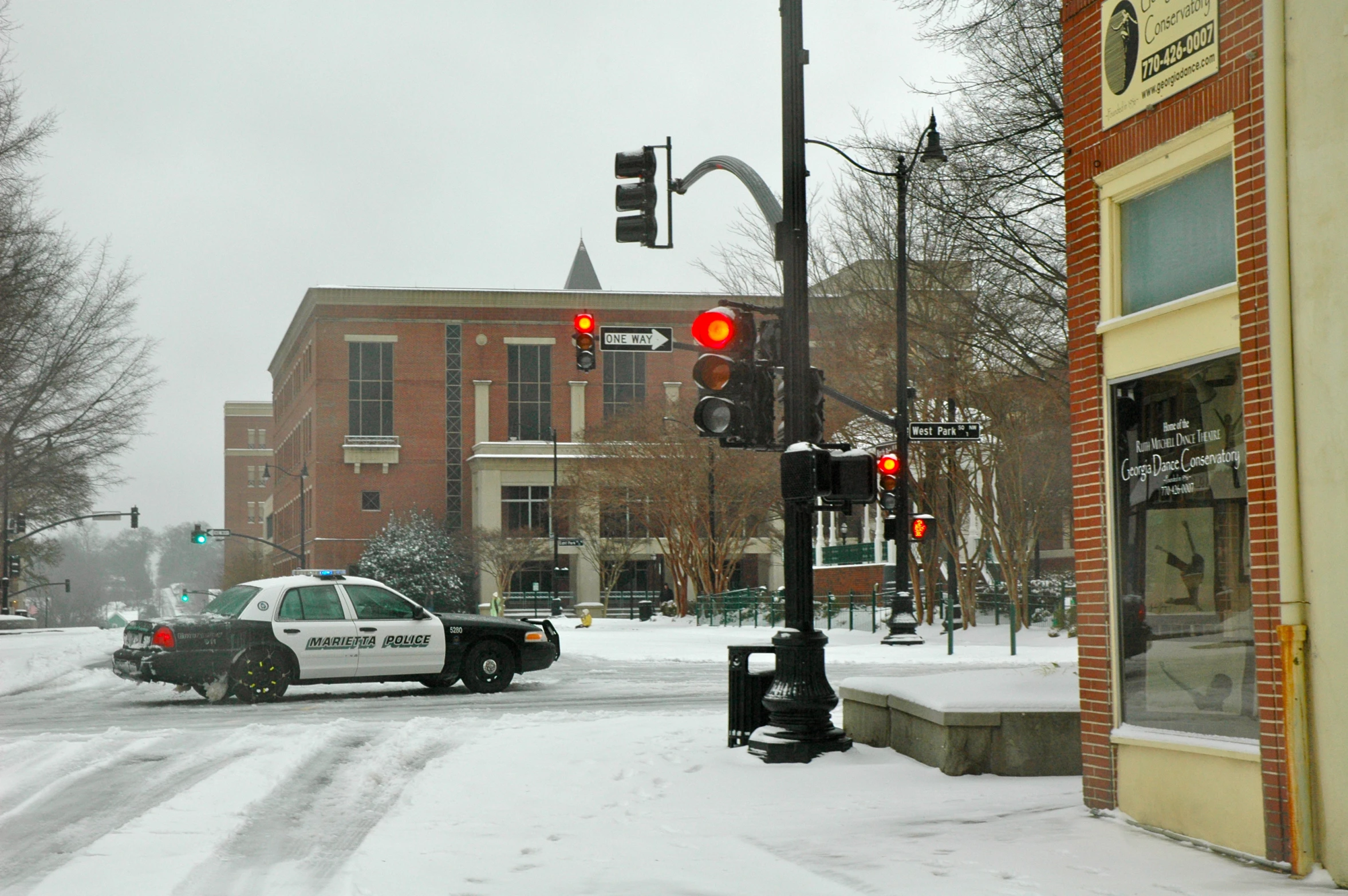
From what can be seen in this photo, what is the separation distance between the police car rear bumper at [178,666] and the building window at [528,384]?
200 feet

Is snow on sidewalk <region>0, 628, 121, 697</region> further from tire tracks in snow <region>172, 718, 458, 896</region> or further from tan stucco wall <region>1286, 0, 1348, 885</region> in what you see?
tan stucco wall <region>1286, 0, 1348, 885</region>

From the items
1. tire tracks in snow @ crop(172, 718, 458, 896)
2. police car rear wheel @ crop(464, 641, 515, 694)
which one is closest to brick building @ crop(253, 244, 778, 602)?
police car rear wheel @ crop(464, 641, 515, 694)

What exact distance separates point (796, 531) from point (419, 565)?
52938 millimetres

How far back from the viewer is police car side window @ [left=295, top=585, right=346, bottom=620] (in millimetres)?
17109

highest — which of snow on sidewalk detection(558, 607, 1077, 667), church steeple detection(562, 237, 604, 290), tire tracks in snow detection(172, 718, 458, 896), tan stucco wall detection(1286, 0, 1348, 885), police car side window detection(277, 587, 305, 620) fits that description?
church steeple detection(562, 237, 604, 290)

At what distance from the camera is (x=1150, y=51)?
8062 mm

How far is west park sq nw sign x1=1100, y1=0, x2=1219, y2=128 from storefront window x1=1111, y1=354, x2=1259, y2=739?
1.59 meters

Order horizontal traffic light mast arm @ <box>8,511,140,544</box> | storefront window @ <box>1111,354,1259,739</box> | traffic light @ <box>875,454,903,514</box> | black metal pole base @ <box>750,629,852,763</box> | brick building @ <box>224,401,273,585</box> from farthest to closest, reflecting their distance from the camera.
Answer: brick building @ <box>224,401,273,585</box> → horizontal traffic light mast arm @ <box>8,511,140,544</box> → traffic light @ <box>875,454,903,514</box> → black metal pole base @ <box>750,629,852,763</box> → storefront window @ <box>1111,354,1259,739</box>

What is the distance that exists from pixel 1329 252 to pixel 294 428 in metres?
83.2

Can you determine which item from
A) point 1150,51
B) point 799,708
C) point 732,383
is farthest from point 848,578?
point 1150,51

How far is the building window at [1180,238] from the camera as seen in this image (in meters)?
7.48

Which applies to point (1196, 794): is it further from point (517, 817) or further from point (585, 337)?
point (585, 337)

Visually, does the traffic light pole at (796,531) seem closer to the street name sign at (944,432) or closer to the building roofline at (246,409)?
the street name sign at (944,432)

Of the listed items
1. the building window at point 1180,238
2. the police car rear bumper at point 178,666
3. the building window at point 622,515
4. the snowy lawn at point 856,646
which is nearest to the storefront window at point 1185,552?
the building window at point 1180,238
